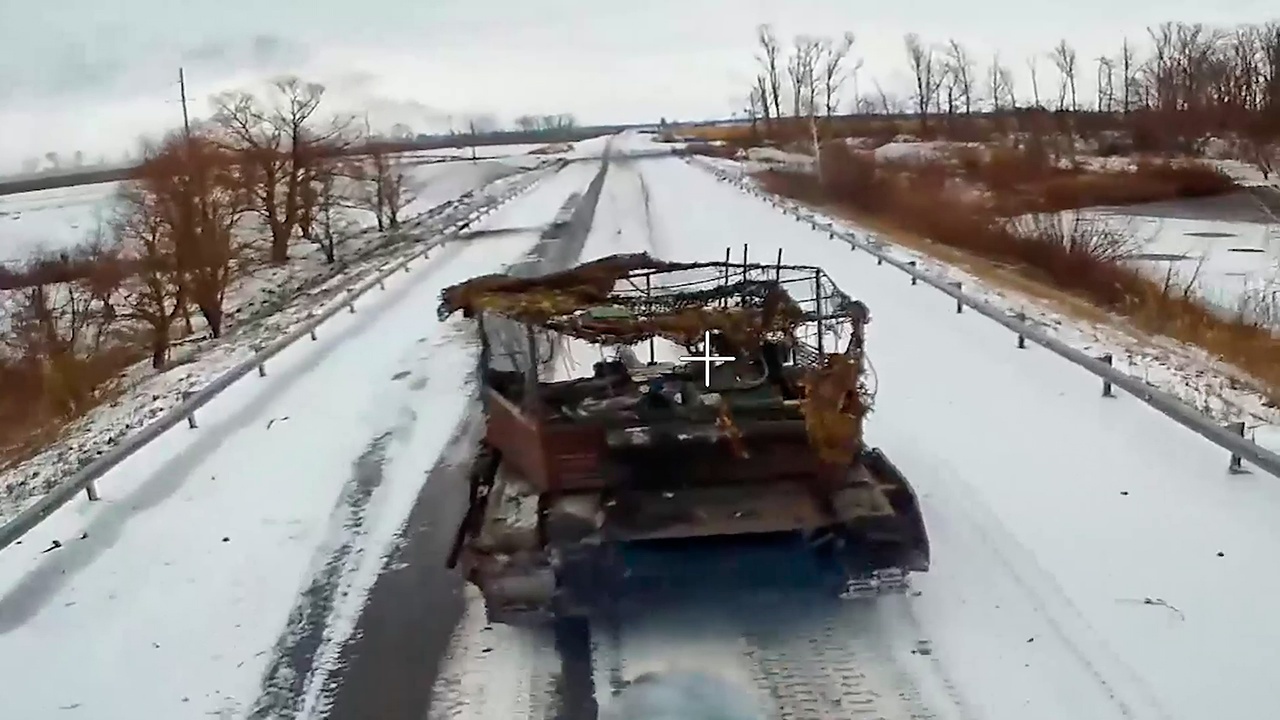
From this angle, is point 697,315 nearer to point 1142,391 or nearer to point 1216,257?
point 1142,391

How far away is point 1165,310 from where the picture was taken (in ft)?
63.4

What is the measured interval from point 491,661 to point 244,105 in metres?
45.2

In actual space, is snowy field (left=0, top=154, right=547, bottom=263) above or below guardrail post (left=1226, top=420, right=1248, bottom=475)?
above

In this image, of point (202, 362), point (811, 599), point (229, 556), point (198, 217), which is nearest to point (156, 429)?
point (229, 556)

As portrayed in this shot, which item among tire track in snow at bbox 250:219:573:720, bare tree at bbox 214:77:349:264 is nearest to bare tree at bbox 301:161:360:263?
bare tree at bbox 214:77:349:264

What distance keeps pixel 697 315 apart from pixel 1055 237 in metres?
21.3

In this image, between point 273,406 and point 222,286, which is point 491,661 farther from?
point 222,286

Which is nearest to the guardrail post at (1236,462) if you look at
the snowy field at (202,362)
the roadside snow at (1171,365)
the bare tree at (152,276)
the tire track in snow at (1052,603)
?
the roadside snow at (1171,365)

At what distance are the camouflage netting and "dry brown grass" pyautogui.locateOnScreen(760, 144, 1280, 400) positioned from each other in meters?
7.13

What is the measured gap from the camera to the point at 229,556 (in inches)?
342
